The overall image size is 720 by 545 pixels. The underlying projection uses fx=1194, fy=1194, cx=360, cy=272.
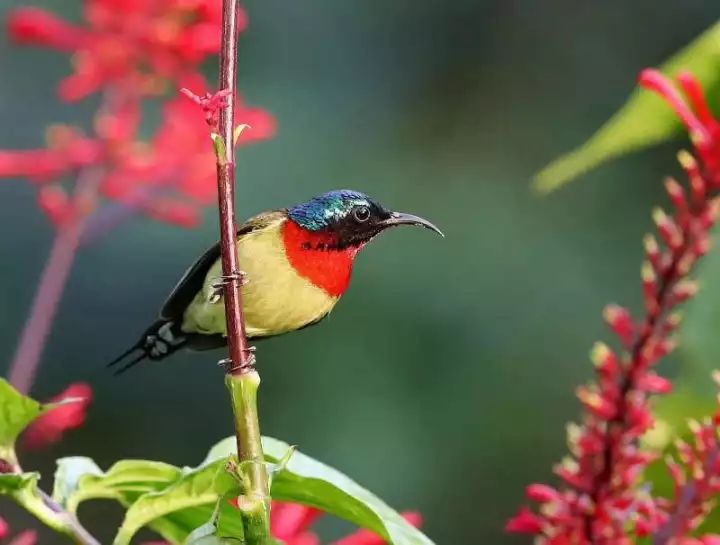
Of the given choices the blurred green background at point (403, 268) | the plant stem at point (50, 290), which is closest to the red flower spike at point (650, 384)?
the plant stem at point (50, 290)

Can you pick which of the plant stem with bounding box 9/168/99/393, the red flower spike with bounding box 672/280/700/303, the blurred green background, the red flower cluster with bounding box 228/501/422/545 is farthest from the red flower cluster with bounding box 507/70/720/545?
the blurred green background

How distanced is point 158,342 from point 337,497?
0.10 m

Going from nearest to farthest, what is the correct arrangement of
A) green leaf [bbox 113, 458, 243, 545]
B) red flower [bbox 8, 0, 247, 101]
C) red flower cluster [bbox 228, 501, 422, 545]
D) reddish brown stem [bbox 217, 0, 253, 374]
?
1. reddish brown stem [bbox 217, 0, 253, 374]
2. green leaf [bbox 113, 458, 243, 545]
3. red flower cluster [bbox 228, 501, 422, 545]
4. red flower [bbox 8, 0, 247, 101]

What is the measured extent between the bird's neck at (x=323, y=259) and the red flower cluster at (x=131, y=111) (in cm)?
23

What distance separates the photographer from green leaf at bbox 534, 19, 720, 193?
573mm

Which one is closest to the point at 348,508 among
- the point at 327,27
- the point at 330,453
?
the point at 330,453

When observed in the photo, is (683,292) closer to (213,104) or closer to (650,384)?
(650,384)

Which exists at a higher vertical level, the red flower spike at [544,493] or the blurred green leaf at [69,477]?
the blurred green leaf at [69,477]

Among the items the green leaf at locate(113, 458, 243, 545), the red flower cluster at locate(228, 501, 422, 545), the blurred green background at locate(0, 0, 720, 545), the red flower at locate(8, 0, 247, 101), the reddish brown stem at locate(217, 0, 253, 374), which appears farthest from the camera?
the blurred green background at locate(0, 0, 720, 545)

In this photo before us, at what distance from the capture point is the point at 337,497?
0.41 metres

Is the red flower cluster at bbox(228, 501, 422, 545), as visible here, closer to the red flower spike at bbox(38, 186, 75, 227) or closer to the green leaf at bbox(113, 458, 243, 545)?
the green leaf at bbox(113, 458, 243, 545)

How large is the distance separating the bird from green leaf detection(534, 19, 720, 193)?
7.5 inches

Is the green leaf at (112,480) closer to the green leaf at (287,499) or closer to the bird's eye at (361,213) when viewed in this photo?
the green leaf at (287,499)

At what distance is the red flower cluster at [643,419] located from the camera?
40 cm
